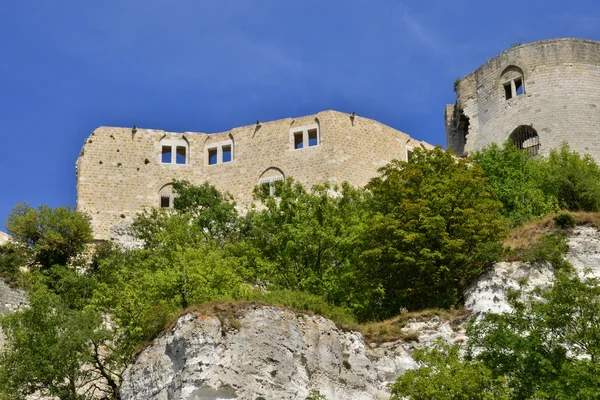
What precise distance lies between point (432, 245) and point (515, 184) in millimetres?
11000

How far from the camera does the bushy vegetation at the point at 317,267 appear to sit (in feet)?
88.4

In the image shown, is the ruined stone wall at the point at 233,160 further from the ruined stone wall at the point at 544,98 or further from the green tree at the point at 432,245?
the green tree at the point at 432,245

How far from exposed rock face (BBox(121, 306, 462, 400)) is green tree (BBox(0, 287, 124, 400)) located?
2.16 metres

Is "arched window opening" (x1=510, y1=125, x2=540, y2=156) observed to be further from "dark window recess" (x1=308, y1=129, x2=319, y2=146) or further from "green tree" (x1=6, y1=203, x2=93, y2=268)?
"green tree" (x1=6, y1=203, x2=93, y2=268)

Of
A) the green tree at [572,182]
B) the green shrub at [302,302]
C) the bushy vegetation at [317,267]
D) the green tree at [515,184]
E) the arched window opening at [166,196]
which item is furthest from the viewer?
the arched window opening at [166,196]

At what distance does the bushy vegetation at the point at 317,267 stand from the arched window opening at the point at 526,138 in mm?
7832

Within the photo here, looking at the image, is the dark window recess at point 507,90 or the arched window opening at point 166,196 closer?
the arched window opening at point 166,196

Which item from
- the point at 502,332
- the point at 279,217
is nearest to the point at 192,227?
the point at 279,217

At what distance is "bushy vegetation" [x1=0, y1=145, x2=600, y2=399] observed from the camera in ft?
88.4

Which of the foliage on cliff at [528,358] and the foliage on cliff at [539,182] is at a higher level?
the foliage on cliff at [539,182]

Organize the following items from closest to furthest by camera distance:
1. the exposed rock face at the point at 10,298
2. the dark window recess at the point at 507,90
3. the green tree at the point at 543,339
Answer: the green tree at the point at 543,339, the exposed rock face at the point at 10,298, the dark window recess at the point at 507,90

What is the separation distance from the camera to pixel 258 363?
24.2 m

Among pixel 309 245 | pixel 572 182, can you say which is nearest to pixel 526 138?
pixel 572 182

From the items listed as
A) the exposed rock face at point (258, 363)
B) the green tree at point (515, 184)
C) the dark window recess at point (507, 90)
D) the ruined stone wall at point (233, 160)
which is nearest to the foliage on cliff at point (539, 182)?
the green tree at point (515, 184)
